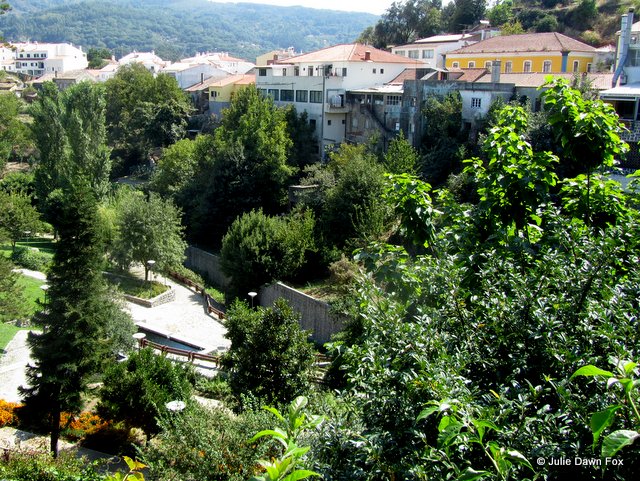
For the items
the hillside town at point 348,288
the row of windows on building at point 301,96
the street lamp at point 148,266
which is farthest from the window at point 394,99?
the street lamp at point 148,266

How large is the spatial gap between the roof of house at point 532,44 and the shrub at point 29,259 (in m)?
32.5

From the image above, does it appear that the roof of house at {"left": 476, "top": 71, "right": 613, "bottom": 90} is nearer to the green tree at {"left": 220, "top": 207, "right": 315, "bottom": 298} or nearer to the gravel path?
the green tree at {"left": 220, "top": 207, "right": 315, "bottom": 298}

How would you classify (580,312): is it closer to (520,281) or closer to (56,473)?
(520,281)

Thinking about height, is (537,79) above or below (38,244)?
above

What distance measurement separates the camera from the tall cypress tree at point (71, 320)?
15.2m

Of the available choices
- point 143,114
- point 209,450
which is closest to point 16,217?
point 143,114

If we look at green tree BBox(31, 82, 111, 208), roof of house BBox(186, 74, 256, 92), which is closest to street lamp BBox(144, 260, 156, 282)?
green tree BBox(31, 82, 111, 208)

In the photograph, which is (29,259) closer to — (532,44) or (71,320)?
(71,320)

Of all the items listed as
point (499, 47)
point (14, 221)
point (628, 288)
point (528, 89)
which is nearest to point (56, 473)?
point (628, 288)

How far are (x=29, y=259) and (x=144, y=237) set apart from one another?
8.27 m

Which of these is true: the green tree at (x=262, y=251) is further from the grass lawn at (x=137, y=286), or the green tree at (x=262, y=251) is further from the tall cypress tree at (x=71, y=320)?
the tall cypress tree at (x=71, y=320)

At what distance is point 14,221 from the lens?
122ft

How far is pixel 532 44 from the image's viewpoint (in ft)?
137

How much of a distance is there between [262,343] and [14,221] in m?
28.2
